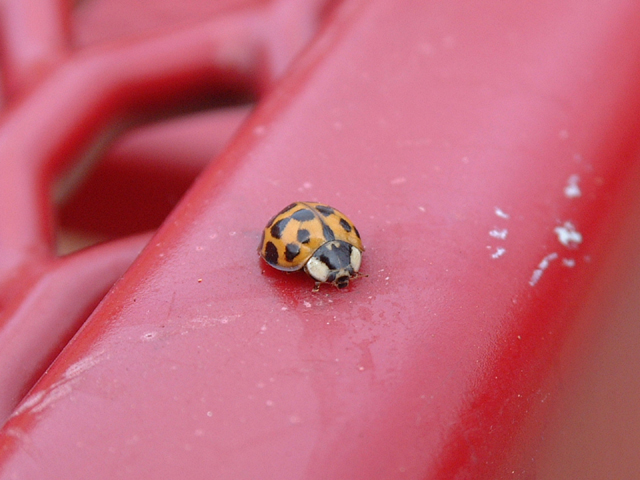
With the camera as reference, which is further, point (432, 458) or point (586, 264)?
point (586, 264)

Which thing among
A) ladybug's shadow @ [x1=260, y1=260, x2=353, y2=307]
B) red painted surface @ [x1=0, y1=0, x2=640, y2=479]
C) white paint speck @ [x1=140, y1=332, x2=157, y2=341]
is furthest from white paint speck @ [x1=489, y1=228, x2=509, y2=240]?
white paint speck @ [x1=140, y1=332, x2=157, y2=341]

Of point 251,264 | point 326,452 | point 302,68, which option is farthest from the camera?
point 302,68

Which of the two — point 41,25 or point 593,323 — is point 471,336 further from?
point 41,25

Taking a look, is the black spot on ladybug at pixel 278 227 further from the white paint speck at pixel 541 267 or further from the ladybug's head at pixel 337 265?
the white paint speck at pixel 541 267

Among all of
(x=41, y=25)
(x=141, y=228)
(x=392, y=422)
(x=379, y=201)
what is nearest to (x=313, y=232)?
(x=379, y=201)

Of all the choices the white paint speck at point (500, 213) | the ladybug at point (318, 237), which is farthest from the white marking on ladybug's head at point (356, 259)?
the white paint speck at point (500, 213)

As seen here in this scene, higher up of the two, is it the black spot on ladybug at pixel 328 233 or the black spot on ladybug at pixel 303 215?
the black spot on ladybug at pixel 303 215
